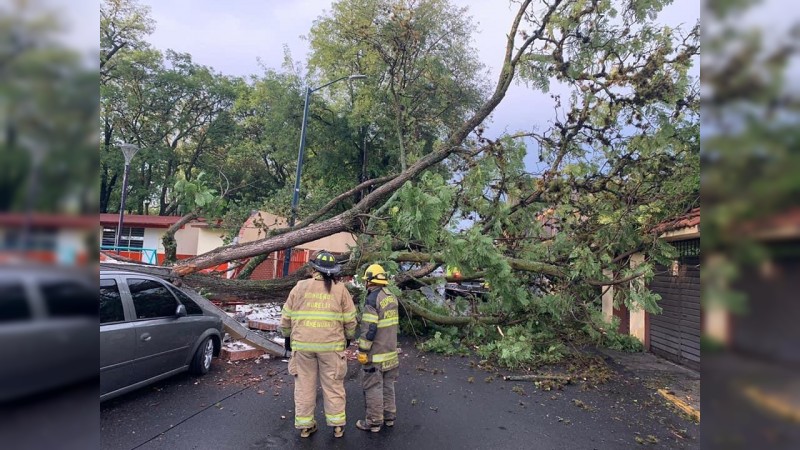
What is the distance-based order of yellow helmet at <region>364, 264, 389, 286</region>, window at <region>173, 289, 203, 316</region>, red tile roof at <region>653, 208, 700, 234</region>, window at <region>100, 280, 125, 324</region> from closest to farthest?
window at <region>100, 280, 125, 324</region>, yellow helmet at <region>364, 264, 389, 286</region>, window at <region>173, 289, 203, 316</region>, red tile roof at <region>653, 208, 700, 234</region>

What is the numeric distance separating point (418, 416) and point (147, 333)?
3092mm

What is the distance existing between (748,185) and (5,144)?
3.73 feet

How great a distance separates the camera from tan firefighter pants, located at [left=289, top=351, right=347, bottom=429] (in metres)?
4.40

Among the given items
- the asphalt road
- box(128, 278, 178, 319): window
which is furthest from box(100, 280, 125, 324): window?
the asphalt road

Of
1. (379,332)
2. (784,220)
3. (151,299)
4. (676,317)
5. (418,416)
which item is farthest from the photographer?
(676,317)

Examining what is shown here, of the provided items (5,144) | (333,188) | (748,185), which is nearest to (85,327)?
(5,144)

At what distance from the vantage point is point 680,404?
5809mm

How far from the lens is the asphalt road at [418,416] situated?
4.41 m

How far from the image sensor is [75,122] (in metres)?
0.89

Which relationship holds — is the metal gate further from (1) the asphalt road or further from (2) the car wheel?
(2) the car wheel

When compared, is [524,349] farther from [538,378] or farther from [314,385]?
[314,385]

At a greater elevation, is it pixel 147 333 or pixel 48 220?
pixel 48 220

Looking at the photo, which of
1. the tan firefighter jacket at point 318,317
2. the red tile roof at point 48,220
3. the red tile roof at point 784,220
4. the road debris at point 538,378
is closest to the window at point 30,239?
the red tile roof at point 48,220

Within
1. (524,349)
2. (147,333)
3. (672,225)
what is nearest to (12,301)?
(147,333)
